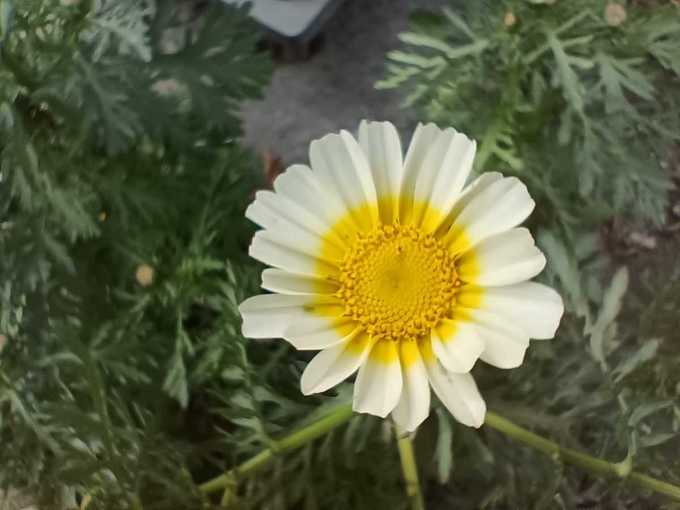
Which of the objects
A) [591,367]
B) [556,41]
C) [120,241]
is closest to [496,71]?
[556,41]

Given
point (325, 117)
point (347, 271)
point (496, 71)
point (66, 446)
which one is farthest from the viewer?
point (325, 117)

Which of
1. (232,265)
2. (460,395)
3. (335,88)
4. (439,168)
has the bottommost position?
(335,88)

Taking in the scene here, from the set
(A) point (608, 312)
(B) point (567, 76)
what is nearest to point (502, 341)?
(A) point (608, 312)

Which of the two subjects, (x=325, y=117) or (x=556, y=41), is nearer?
(x=556, y=41)

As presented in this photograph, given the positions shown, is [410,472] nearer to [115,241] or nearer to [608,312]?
[608,312]

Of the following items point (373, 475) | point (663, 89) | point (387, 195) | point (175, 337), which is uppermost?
point (387, 195)

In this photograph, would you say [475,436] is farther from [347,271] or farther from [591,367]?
[347,271]
